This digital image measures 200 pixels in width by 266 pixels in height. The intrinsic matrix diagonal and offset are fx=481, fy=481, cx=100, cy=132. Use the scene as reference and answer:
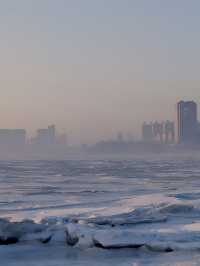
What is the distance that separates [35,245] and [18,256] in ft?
2.88

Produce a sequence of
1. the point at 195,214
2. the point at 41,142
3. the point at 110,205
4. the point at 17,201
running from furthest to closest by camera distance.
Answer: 1. the point at 41,142
2. the point at 17,201
3. the point at 110,205
4. the point at 195,214

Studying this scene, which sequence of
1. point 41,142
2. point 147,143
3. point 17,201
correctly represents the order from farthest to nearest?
point 41,142, point 147,143, point 17,201

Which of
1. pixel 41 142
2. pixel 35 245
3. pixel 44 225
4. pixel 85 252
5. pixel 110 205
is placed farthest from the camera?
pixel 41 142

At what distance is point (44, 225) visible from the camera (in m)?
10.0

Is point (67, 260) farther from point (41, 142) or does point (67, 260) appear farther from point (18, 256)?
point (41, 142)

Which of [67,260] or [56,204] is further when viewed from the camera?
[56,204]

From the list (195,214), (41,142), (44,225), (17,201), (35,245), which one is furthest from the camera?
(41,142)

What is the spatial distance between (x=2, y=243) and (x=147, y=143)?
15089cm

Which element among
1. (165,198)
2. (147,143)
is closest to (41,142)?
(147,143)

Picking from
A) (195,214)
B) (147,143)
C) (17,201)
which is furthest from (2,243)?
(147,143)

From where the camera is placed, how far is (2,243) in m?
9.27

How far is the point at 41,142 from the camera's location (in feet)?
579

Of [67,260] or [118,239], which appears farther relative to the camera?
[118,239]

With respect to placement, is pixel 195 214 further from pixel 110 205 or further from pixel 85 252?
pixel 85 252
